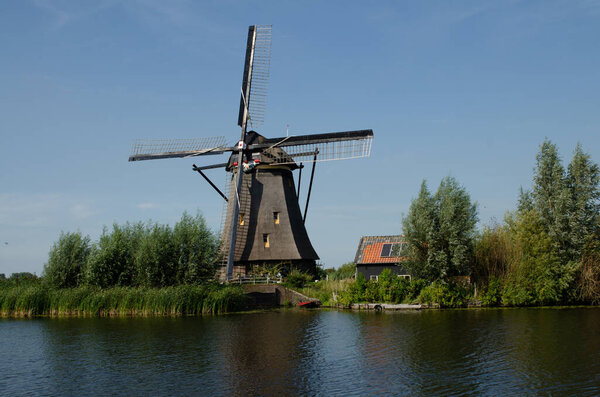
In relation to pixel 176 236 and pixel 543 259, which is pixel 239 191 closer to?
pixel 176 236

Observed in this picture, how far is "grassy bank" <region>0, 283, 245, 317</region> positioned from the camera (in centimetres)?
2786

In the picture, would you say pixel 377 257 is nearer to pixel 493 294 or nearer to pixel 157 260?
pixel 493 294

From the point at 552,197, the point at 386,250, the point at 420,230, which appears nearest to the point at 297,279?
the point at 386,250

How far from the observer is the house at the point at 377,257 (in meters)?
36.3

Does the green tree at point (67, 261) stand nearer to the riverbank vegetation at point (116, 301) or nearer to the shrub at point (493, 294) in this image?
the riverbank vegetation at point (116, 301)

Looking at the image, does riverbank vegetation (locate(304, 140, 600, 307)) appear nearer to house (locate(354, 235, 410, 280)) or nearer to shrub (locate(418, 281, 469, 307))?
shrub (locate(418, 281, 469, 307))

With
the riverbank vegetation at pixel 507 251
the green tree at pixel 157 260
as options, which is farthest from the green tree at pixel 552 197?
the green tree at pixel 157 260

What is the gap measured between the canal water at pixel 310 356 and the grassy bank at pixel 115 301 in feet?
12.2

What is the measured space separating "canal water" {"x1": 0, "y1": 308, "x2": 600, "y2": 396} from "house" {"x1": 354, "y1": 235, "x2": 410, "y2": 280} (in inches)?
482

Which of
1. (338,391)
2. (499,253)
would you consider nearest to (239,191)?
(499,253)

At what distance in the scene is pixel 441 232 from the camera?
1169 inches

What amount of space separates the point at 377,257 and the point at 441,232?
7957 mm

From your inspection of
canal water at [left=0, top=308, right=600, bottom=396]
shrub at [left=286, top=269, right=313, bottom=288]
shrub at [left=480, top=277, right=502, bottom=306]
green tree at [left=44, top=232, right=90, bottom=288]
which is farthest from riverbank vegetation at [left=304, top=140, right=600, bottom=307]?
green tree at [left=44, top=232, right=90, bottom=288]

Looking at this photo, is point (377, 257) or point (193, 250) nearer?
point (193, 250)
